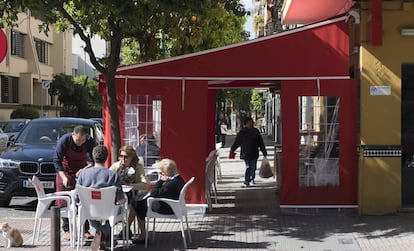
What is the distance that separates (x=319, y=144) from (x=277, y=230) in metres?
2.02

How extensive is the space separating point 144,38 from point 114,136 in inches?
226

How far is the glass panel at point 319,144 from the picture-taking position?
10.7 metres

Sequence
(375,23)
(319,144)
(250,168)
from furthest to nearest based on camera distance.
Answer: (250,168) → (319,144) → (375,23)

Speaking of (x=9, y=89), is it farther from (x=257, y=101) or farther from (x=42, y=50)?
(x=257, y=101)

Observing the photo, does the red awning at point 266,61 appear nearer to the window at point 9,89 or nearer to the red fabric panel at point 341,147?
the red fabric panel at point 341,147

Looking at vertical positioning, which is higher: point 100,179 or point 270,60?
point 270,60

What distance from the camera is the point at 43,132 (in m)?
12.7

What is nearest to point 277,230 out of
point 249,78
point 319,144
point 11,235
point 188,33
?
point 319,144

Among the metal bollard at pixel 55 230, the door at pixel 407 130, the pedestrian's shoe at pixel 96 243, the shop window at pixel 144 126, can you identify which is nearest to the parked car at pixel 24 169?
the shop window at pixel 144 126

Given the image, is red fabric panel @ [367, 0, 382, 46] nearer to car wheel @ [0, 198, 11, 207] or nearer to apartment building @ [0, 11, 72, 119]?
car wheel @ [0, 198, 11, 207]

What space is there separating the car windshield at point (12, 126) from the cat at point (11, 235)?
19.1 meters

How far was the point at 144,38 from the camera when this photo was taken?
15.0 m

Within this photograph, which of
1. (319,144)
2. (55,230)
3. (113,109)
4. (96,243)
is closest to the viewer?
(55,230)

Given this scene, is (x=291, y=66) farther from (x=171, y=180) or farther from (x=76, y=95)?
(x=76, y=95)
